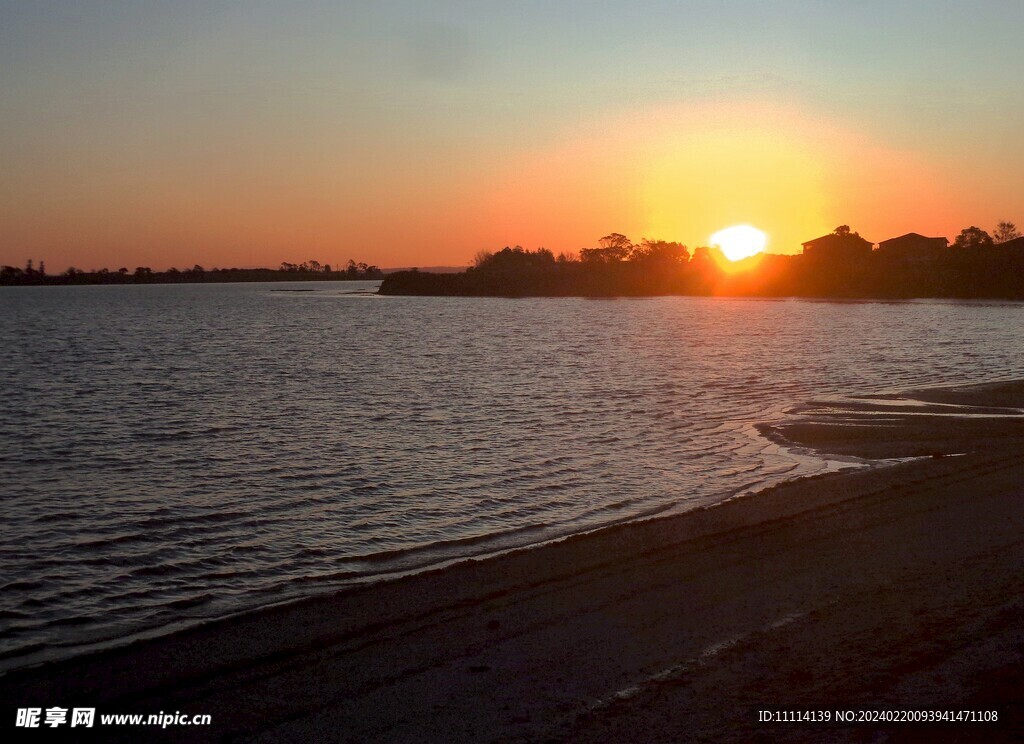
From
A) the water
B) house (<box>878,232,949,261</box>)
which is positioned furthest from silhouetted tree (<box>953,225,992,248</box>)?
the water

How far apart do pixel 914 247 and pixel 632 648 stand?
200 meters

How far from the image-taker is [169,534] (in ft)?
49.0

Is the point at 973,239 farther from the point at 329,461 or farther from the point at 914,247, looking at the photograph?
the point at 329,461

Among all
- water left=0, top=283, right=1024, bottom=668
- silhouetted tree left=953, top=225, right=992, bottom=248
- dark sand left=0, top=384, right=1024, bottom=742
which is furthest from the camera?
silhouetted tree left=953, top=225, right=992, bottom=248

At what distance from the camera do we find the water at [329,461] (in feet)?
41.7

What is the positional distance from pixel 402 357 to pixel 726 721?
50.1 metres

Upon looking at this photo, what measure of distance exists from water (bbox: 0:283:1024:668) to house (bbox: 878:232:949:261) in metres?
144

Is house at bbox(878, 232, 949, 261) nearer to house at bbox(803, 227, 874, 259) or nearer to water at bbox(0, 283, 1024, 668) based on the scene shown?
house at bbox(803, 227, 874, 259)

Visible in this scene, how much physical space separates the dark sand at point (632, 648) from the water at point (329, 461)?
158 centimetres

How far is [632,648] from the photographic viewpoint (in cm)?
906

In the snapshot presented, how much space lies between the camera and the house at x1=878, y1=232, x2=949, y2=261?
187 meters

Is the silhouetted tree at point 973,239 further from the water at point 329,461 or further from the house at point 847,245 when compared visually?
the water at point 329,461

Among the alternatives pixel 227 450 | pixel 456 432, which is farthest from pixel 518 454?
pixel 227 450

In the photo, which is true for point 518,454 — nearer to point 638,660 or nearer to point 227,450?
point 227,450
